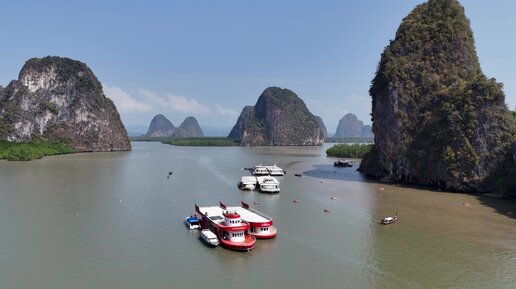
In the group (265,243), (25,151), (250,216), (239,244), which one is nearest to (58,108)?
(25,151)

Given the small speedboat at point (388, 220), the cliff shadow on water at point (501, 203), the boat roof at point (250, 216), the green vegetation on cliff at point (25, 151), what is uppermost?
the green vegetation on cliff at point (25, 151)

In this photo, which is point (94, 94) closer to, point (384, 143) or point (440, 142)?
point (384, 143)

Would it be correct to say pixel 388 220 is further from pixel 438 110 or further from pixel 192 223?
pixel 438 110

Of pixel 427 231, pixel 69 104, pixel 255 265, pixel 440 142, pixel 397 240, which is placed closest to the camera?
pixel 255 265

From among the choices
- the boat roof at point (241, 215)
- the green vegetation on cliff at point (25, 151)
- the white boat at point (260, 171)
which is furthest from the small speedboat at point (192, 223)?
the green vegetation on cliff at point (25, 151)

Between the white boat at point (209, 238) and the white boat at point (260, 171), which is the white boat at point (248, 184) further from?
the white boat at point (209, 238)

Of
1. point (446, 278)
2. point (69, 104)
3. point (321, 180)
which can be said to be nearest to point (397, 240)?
point (446, 278)

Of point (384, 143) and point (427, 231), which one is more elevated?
point (384, 143)

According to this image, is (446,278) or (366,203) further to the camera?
(366,203)
